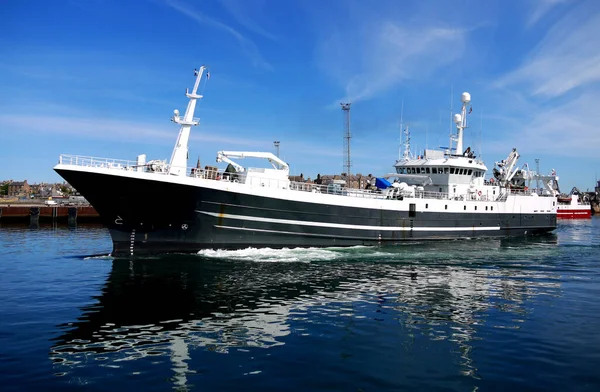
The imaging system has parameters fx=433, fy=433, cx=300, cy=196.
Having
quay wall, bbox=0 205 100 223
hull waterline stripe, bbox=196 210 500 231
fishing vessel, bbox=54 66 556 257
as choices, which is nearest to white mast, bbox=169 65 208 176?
fishing vessel, bbox=54 66 556 257

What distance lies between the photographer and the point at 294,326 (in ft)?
40.0

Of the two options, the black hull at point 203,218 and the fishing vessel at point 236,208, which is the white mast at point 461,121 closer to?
the fishing vessel at point 236,208

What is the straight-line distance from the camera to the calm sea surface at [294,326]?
868 centimetres

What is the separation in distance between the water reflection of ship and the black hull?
6.42 ft

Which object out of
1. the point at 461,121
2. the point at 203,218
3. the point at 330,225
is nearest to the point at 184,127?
the point at 203,218

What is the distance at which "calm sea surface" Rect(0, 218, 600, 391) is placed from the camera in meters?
8.68

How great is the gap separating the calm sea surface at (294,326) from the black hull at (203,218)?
2162 mm

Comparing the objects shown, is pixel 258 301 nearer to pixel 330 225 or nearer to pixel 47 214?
pixel 330 225

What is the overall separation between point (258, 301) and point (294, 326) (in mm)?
3166

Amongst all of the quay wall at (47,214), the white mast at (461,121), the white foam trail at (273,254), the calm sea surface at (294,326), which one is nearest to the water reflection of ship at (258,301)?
the calm sea surface at (294,326)

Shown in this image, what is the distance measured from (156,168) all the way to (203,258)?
569cm

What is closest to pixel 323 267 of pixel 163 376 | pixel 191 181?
pixel 191 181

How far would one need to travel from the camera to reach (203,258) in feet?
77.3

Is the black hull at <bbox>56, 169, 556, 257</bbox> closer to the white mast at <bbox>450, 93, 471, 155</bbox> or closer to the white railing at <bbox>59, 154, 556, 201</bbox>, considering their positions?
the white railing at <bbox>59, 154, 556, 201</bbox>
